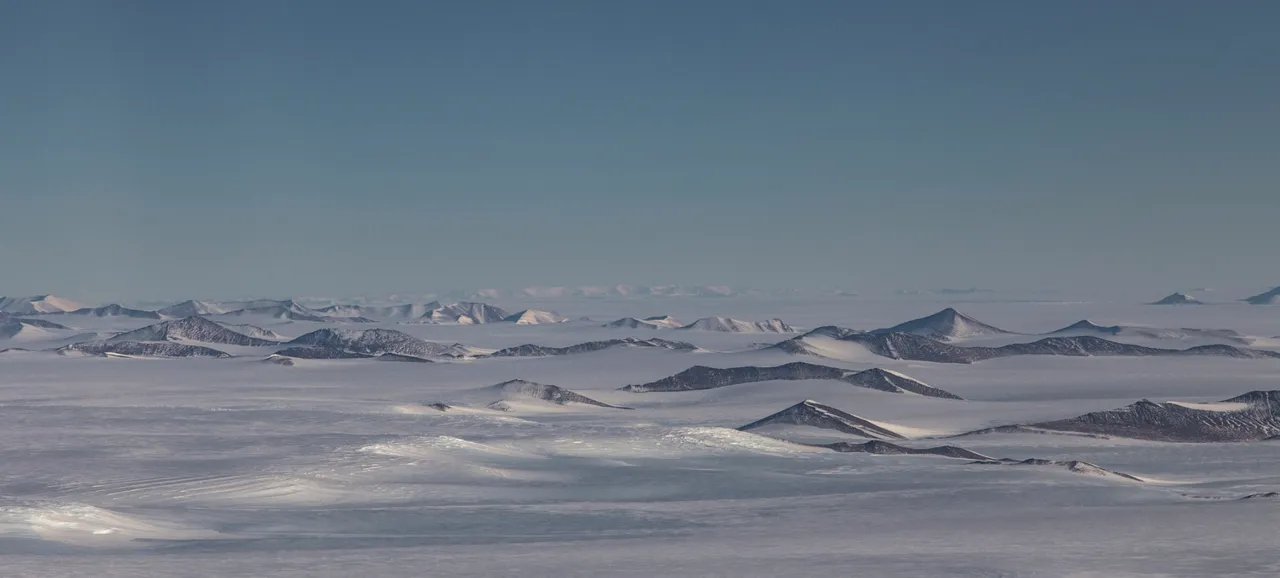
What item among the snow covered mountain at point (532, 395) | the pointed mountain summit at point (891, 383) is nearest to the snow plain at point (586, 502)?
the snow covered mountain at point (532, 395)

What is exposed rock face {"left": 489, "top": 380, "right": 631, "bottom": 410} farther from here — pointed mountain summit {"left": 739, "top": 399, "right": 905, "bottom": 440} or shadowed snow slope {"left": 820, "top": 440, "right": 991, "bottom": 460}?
shadowed snow slope {"left": 820, "top": 440, "right": 991, "bottom": 460}

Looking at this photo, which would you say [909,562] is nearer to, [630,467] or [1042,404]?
[630,467]

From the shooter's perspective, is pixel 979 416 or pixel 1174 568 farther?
pixel 979 416

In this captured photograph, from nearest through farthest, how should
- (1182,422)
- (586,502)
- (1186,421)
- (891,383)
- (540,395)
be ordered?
(586,502)
(1182,422)
(1186,421)
(540,395)
(891,383)

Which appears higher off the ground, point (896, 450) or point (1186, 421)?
point (1186, 421)

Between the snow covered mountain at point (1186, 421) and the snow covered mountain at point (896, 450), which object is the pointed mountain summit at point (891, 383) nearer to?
the snow covered mountain at point (1186, 421)

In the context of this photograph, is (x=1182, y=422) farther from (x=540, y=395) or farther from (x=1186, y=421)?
(x=540, y=395)

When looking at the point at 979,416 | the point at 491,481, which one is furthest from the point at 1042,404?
the point at 491,481

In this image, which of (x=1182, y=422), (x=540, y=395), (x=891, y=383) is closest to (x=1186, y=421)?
(x=1182, y=422)
